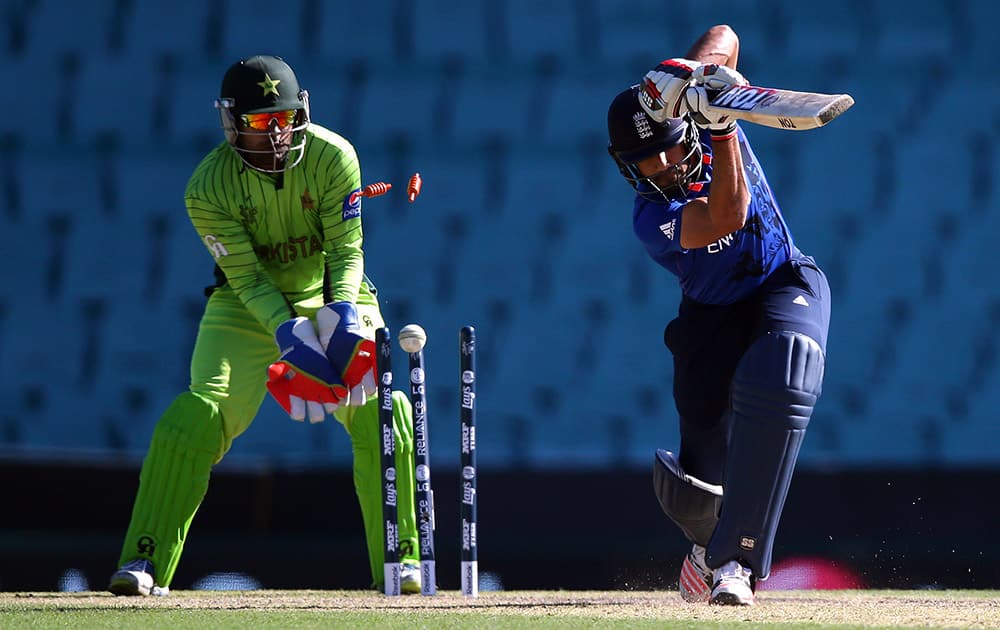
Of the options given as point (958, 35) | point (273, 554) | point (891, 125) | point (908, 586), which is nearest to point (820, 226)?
point (891, 125)

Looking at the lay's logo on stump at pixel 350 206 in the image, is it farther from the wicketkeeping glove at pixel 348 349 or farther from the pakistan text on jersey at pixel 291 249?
the wicketkeeping glove at pixel 348 349

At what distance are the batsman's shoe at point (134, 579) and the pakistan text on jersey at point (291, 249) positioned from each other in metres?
0.79

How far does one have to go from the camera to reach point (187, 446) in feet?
12.3

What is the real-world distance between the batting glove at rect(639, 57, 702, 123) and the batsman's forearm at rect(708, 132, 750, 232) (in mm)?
105

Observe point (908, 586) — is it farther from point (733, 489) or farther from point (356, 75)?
point (356, 75)

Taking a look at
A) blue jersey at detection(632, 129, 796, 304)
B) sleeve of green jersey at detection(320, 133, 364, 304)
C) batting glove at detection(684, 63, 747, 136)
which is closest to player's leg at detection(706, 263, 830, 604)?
blue jersey at detection(632, 129, 796, 304)

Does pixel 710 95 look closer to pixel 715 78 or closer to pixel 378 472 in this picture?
pixel 715 78

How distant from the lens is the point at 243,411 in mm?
3850

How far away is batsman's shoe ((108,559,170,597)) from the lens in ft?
11.9

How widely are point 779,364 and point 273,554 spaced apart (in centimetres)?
241

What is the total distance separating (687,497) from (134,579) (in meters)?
1.29

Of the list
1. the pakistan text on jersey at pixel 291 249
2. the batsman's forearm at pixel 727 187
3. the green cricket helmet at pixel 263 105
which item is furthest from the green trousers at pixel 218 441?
the batsman's forearm at pixel 727 187

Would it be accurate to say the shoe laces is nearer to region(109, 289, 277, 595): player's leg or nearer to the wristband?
the wristband

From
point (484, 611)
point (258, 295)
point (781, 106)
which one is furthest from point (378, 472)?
point (781, 106)
